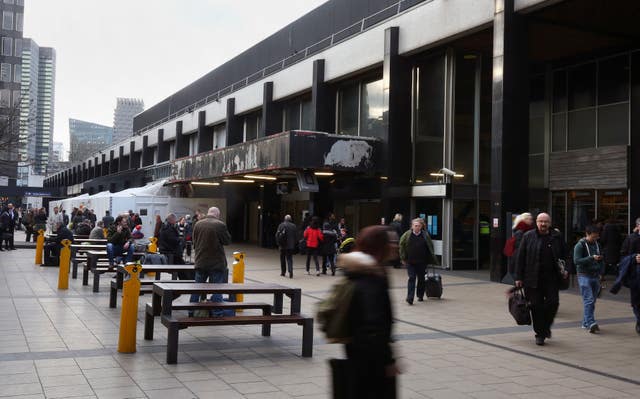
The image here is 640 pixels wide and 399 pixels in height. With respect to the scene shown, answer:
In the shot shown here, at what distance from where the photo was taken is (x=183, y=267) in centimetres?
1070

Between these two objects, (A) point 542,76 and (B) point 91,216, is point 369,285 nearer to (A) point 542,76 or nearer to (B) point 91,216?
(A) point 542,76

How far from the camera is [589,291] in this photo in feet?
31.9

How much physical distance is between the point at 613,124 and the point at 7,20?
223ft

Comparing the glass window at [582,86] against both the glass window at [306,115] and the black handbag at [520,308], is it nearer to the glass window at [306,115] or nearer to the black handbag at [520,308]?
the glass window at [306,115]

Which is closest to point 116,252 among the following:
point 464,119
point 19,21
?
point 464,119

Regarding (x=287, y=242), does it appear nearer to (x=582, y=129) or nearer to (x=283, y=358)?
Answer: (x=283, y=358)

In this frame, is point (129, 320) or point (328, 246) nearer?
point (129, 320)

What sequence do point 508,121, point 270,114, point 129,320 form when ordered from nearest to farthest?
point 129,320, point 508,121, point 270,114

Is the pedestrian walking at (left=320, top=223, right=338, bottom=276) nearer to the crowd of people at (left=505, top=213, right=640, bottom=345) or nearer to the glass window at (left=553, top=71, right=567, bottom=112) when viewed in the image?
the crowd of people at (left=505, top=213, right=640, bottom=345)

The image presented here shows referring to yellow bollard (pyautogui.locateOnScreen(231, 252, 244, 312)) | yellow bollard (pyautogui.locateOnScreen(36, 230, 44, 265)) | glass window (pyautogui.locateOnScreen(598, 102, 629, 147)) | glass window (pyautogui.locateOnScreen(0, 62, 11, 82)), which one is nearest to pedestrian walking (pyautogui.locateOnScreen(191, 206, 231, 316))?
yellow bollard (pyautogui.locateOnScreen(231, 252, 244, 312))

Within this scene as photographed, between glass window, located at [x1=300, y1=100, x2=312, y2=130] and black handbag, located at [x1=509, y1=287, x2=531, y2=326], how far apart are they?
71.5 ft

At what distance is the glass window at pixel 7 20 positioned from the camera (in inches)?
2670

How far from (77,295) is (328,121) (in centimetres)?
1734

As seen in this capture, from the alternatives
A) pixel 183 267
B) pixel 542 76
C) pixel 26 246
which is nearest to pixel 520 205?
pixel 542 76
